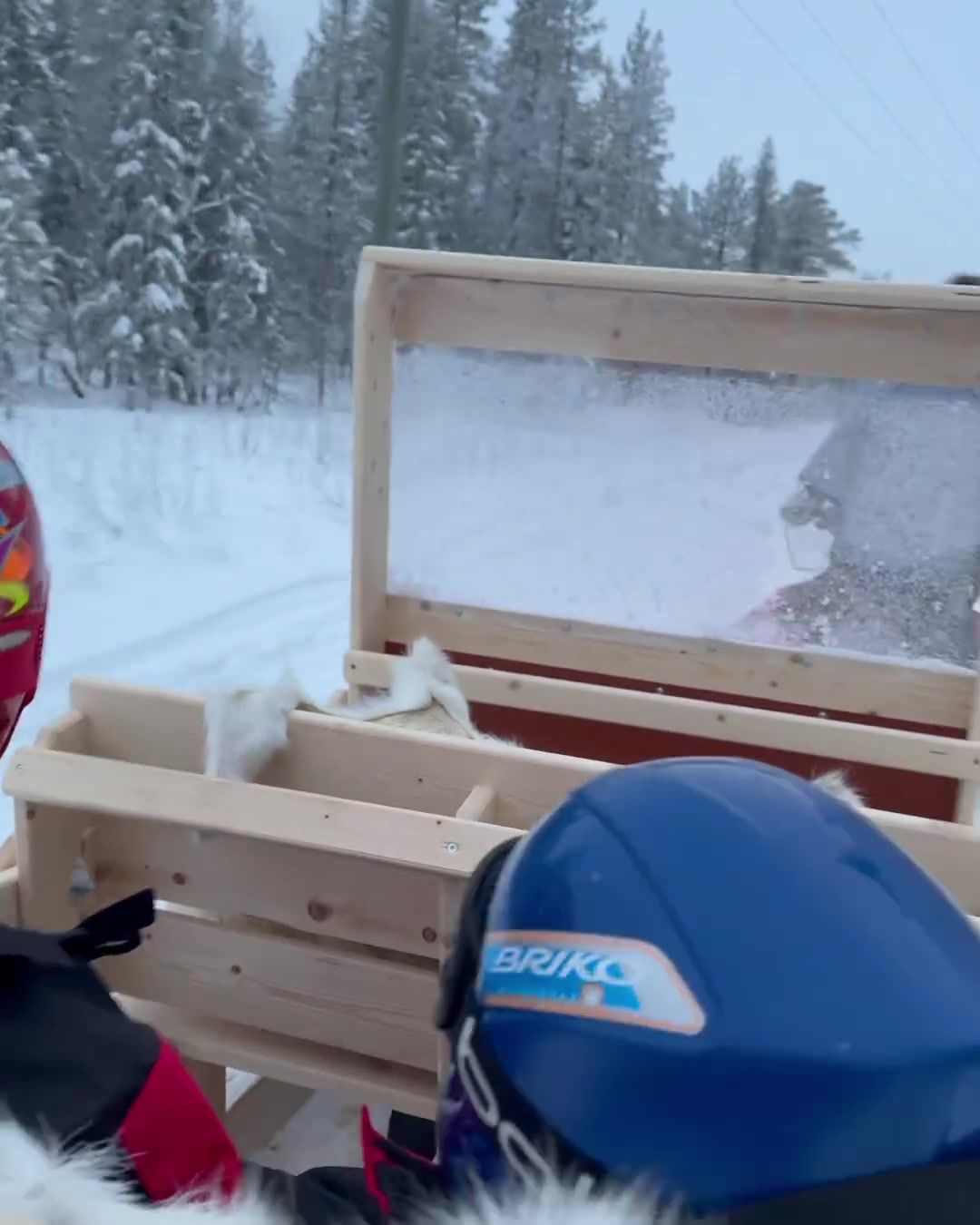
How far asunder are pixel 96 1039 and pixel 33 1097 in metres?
0.10

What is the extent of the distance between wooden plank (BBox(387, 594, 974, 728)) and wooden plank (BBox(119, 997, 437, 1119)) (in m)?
1.87

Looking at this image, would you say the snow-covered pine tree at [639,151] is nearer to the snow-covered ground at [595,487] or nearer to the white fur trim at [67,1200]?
the snow-covered ground at [595,487]

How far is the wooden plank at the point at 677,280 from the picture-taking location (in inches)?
125

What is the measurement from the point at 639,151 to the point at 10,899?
33.5 metres

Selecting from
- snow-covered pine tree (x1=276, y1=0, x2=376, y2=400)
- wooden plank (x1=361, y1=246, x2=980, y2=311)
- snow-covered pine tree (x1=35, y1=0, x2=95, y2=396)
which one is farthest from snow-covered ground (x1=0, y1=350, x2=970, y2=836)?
snow-covered pine tree (x1=276, y1=0, x2=376, y2=400)

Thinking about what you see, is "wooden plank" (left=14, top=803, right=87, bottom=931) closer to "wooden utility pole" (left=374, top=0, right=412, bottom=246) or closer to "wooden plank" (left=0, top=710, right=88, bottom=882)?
"wooden plank" (left=0, top=710, right=88, bottom=882)

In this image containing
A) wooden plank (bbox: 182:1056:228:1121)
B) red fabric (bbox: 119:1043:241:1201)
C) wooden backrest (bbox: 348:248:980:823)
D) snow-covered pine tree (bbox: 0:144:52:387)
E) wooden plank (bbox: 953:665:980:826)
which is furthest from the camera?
snow-covered pine tree (bbox: 0:144:52:387)

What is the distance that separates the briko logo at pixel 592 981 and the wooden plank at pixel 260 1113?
175 cm

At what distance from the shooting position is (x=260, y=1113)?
279 centimetres

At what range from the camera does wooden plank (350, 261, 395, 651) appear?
143 inches

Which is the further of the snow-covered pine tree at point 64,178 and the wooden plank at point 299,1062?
the snow-covered pine tree at point 64,178

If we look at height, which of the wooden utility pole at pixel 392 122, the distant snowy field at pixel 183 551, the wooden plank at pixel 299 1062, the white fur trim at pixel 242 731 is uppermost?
the wooden utility pole at pixel 392 122

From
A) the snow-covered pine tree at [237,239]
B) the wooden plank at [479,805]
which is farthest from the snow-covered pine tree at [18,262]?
the wooden plank at [479,805]

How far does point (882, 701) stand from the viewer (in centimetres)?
357
